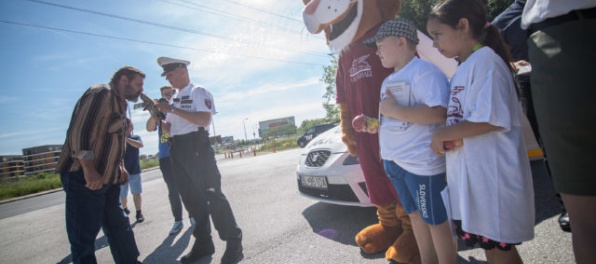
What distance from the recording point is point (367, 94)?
2.15 meters

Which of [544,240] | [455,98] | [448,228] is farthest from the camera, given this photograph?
[544,240]

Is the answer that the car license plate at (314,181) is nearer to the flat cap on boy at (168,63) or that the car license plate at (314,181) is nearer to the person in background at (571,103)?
the flat cap on boy at (168,63)

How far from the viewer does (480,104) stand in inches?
48.0

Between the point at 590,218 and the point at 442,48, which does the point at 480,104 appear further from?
the point at 590,218

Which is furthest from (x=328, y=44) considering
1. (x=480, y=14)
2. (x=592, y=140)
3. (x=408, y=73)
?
(x=592, y=140)

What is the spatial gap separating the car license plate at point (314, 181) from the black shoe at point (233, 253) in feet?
3.06

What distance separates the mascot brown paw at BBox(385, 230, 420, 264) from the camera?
2111 millimetres

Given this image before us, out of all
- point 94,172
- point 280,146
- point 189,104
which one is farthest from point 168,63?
point 280,146

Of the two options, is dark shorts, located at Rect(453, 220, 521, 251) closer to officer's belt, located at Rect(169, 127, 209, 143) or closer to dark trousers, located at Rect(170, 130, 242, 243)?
dark trousers, located at Rect(170, 130, 242, 243)

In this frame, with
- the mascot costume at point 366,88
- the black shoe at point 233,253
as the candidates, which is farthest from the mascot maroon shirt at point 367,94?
the black shoe at point 233,253

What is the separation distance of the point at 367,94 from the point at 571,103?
1.24m

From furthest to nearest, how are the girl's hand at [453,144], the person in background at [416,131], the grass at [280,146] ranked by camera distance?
the grass at [280,146] → the person in background at [416,131] → the girl's hand at [453,144]

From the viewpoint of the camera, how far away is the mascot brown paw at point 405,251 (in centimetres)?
211

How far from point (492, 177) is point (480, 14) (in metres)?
0.74
